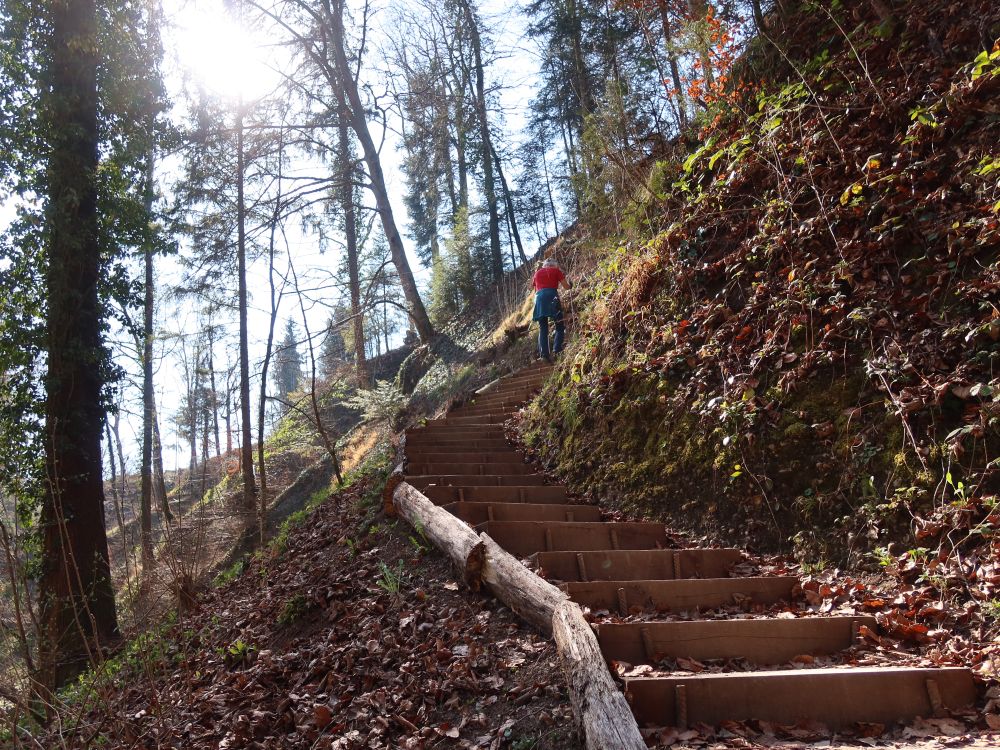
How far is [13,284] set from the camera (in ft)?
32.3

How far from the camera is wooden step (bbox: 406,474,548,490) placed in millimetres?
7211

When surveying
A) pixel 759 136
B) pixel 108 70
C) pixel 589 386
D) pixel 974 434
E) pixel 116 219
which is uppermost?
pixel 108 70

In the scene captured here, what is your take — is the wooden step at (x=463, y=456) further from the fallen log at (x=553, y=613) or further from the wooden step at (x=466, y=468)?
the fallen log at (x=553, y=613)

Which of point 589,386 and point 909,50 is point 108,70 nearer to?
point 589,386

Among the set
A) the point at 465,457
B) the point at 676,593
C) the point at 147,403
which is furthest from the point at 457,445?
the point at 147,403

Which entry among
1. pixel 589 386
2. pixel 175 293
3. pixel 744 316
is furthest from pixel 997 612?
pixel 175 293

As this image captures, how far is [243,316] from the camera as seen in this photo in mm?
16422

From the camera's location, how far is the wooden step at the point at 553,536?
5.32 m

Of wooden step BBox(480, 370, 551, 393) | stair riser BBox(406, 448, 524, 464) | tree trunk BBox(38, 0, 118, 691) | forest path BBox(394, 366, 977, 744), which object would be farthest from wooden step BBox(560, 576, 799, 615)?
tree trunk BBox(38, 0, 118, 691)

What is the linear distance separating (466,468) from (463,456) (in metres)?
0.41

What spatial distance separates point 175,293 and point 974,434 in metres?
17.6

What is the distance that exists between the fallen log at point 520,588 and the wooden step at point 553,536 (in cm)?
50

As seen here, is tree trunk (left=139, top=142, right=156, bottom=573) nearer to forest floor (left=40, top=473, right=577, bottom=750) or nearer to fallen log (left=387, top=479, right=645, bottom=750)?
forest floor (left=40, top=473, right=577, bottom=750)

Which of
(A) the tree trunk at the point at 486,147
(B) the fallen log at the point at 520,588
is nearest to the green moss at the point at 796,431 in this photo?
(B) the fallen log at the point at 520,588
